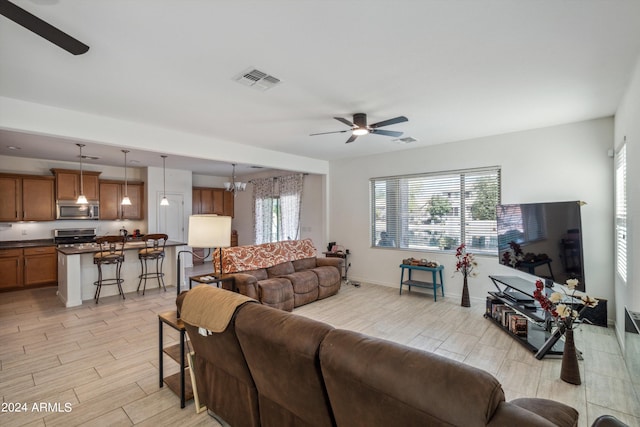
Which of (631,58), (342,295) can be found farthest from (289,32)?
(342,295)

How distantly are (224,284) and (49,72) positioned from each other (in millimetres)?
2870

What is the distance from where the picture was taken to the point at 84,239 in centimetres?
670

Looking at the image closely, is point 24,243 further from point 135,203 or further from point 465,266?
point 465,266

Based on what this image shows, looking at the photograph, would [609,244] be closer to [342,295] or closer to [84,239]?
[342,295]

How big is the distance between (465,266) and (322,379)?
414 cm

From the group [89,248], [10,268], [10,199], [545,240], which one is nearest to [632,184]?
[545,240]

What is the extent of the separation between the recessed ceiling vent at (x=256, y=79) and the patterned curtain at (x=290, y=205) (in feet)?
15.2

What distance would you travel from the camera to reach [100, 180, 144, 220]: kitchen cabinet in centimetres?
694

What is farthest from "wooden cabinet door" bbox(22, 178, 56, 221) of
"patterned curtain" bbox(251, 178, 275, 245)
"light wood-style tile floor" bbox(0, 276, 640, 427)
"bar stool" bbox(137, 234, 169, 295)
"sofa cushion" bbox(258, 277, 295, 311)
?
"sofa cushion" bbox(258, 277, 295, 311)

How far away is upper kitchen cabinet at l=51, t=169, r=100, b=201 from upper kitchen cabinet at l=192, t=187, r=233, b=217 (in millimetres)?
2354

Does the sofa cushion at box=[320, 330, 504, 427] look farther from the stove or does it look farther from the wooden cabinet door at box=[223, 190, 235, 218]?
the wooden cabinet door at box=[223, 190, 235, 218]

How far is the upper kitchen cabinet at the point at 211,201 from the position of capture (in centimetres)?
862

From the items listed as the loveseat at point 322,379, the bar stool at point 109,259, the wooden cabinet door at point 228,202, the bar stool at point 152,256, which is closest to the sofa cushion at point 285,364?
the loveseat at point 322,379

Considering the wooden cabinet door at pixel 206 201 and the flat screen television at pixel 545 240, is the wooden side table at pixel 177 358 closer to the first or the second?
the flat screen television at pixel 545 240
